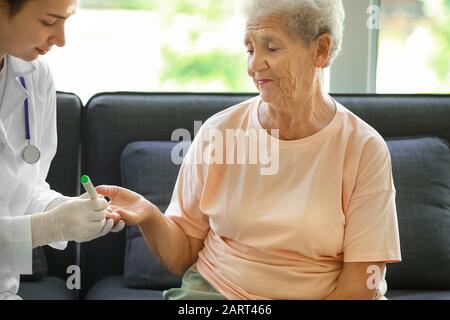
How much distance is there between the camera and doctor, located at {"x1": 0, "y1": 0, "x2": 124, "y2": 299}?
1430 mm

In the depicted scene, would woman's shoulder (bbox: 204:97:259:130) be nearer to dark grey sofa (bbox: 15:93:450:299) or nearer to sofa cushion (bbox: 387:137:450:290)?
dark grey sofa (bbox: 15:93:450:299)

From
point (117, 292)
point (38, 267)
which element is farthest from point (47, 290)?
point (117, 292)

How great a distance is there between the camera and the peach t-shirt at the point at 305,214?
1.55m

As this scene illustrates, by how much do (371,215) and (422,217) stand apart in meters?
0.57

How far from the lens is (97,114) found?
85.0 inches

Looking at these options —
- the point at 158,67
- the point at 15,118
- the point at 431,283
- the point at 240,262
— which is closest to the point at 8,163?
the point at 15,118

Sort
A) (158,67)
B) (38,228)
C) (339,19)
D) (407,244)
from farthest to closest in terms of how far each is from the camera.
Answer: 1. (158,67)
2. (407,244)
3. (339,19)
4. (38,228)

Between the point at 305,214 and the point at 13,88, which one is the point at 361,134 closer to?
the point at 305,214

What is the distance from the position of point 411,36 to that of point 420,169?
549 millimetres

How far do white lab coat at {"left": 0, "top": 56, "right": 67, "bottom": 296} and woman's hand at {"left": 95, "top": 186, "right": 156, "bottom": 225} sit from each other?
11cm

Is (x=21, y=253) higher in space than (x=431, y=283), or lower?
higher

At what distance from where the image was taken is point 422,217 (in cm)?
207

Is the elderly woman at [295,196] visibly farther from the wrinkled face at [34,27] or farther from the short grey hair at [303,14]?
the wrinkled face at [34,27]

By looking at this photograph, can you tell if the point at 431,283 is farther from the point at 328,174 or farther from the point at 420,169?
the point at 328,174
